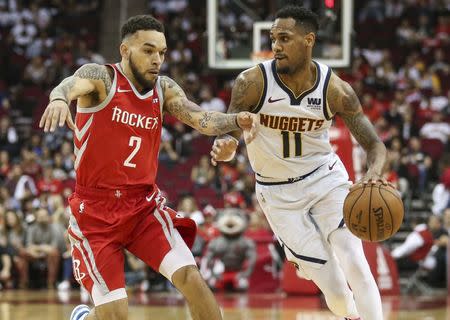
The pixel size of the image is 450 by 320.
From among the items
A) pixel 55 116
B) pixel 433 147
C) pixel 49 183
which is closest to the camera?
pixel 55 116

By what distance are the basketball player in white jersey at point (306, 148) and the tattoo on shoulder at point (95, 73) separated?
3.03 ft

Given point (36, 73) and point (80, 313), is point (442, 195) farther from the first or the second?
point (36, 73)

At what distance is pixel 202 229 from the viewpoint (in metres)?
15.4

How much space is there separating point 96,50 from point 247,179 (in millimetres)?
8867

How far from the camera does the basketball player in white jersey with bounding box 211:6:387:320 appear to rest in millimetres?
6539

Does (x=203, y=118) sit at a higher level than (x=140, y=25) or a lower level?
lower

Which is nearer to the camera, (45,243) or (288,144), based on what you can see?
(288,144)

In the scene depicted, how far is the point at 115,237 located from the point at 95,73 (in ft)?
3.34

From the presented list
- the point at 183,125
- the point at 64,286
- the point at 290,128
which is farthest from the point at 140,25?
the point at 183,125

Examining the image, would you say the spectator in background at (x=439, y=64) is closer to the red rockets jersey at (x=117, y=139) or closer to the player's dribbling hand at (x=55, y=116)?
the red rockets jersey at (x=117, y=139)

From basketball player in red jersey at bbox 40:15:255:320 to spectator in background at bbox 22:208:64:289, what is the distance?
32.4ft

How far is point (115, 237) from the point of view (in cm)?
598

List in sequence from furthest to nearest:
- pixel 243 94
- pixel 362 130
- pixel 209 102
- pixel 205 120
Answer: pixel 209 102 < pixel 362 130 < pixel 243 94 < pixel 205 120

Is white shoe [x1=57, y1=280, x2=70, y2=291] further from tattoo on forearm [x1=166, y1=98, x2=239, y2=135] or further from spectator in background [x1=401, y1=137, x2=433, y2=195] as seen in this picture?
tattoo on forearm [x1=166, y1=98, x2=239, y2=135]
